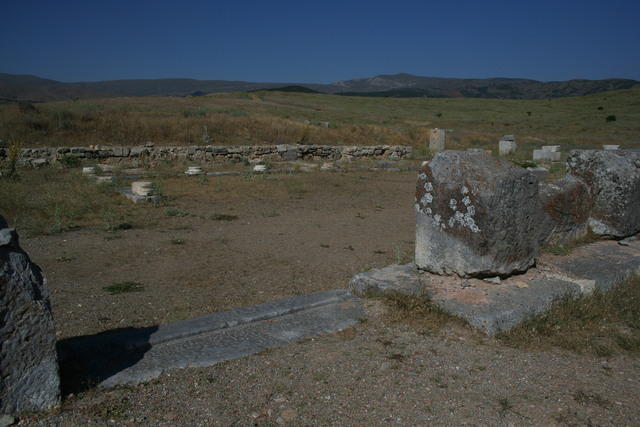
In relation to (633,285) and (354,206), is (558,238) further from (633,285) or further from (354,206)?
(354,206)

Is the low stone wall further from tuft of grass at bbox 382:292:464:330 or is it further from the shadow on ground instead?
tuft of grass at bbox 382:292:464:330

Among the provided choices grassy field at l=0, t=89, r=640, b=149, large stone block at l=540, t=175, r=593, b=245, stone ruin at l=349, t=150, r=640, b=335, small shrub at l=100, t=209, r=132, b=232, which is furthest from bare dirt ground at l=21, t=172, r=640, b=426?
grassy field at l=0, t=89, r=640, b=149

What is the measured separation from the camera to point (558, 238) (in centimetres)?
602

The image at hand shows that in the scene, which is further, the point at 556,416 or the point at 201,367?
the point at 201,367

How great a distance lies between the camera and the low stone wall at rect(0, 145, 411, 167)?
1588cm

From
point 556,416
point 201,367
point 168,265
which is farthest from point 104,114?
point 556,416

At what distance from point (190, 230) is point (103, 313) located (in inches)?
151

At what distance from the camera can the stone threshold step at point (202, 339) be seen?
11.0 feet

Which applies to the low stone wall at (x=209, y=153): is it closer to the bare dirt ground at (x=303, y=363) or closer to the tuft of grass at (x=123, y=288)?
the bare dirt ground at (x=303, y=363)

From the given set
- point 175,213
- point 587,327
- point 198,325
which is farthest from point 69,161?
point 587,327

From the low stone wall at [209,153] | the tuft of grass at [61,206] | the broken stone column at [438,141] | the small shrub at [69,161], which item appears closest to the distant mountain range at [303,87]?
the broken stone column at [438,141]

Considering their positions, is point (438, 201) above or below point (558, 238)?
above

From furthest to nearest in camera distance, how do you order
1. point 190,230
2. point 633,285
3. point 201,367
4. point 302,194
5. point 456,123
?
1. point 456,123
2. point 302,194
3. point 190,230
4. point 633,285
5. point 201,367

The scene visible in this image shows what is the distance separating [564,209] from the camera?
19.7 feet
